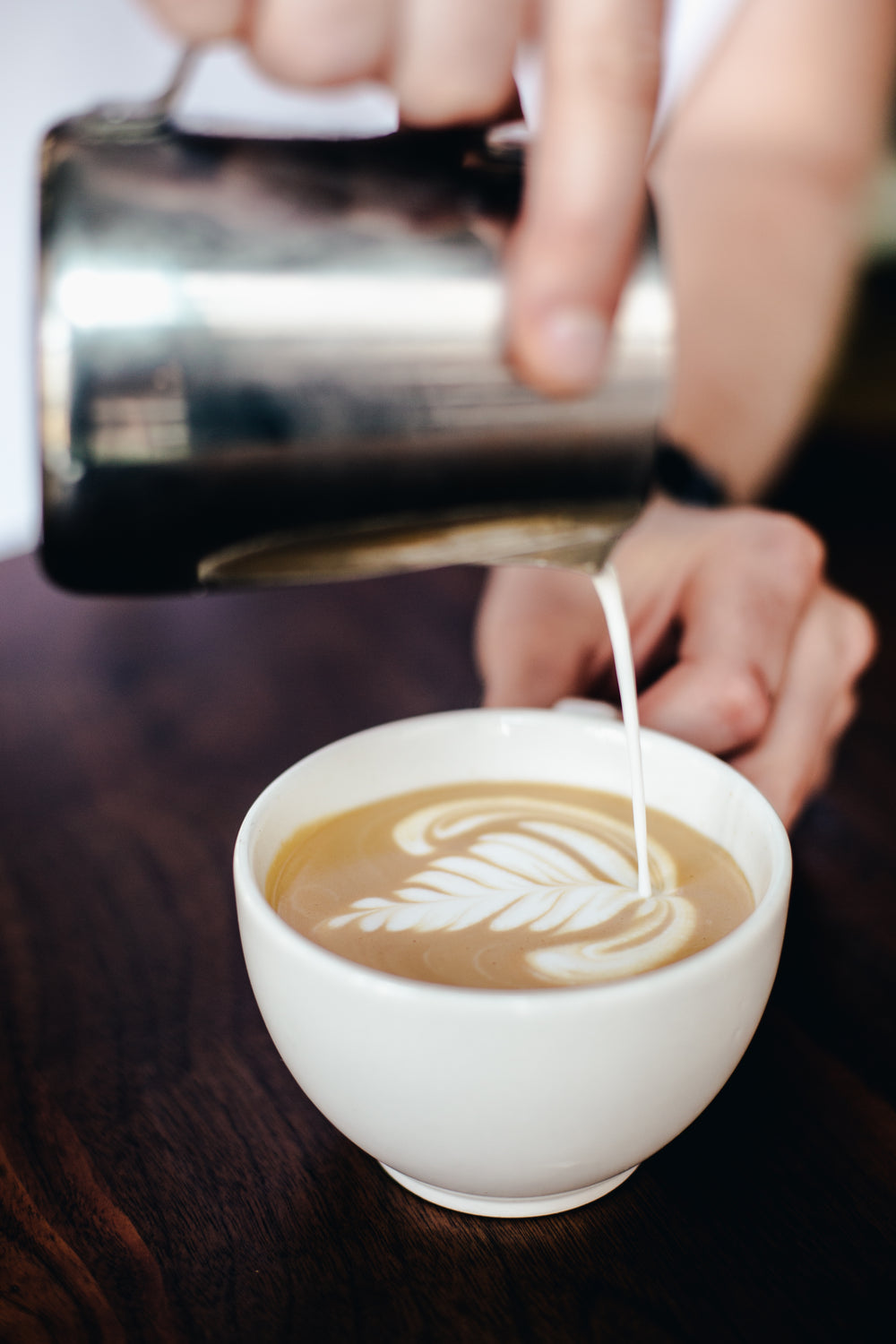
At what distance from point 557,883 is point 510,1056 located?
237 millimetres

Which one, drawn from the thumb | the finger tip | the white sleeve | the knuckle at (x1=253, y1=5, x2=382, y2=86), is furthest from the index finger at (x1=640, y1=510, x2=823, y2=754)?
the white sleeve

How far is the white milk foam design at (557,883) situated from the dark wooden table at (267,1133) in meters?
0.10

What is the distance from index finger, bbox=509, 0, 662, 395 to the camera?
495mm

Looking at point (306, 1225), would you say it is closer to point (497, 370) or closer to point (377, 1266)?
point (377, 1266)

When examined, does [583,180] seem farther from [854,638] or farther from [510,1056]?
[854,638]

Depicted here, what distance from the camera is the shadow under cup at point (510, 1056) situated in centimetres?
48

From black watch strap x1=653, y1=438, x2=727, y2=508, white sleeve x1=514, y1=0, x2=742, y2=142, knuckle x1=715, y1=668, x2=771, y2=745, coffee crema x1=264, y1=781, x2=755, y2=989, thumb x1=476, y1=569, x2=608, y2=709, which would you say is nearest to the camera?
coffee crema x1=264, y1=781, x2=755, y2=989

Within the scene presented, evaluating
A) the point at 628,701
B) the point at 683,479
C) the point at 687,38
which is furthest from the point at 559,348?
the point at 687,38

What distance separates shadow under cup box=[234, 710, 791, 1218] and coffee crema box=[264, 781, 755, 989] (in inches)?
3.0

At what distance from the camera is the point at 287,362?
0.51 meters

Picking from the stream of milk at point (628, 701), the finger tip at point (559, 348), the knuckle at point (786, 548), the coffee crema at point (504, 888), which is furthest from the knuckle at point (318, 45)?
the knuckle at point (786, 548)

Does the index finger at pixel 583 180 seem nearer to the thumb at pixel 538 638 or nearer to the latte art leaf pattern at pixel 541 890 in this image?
the latte art leaf pattern at pixel 541 890

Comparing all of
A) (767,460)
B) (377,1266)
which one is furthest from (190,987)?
(767,460)

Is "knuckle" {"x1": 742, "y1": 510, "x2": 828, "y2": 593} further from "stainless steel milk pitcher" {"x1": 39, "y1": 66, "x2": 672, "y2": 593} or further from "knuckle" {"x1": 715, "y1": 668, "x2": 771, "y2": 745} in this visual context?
"stainless steel milk pitcher" {"x1": 39, "y1": 66, "x2": 672, "y2": 593}
